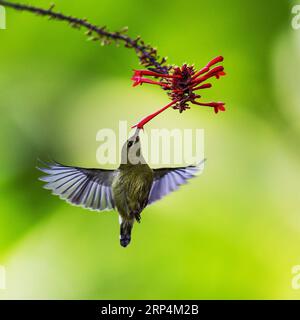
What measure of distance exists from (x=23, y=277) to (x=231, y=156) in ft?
3.81

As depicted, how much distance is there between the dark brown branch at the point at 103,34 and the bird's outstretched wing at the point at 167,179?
641 mm

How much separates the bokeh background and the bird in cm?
39

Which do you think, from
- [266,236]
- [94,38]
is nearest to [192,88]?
[94,38]

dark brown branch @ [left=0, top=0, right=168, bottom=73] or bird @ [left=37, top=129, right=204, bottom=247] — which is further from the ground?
dark brown branch @ [left=0, top=0, right=168, bottom=73]

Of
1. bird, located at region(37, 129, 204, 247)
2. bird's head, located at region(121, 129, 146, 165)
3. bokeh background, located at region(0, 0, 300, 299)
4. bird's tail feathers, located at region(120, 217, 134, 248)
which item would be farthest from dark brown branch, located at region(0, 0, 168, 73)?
bokeh background, located at region(0, 0, 300, 299)

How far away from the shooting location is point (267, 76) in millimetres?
2314

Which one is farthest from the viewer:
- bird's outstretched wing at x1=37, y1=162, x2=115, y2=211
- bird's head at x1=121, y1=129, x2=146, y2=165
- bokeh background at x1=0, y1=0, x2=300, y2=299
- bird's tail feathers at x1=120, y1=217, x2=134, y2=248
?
bokeh background at x1=0, y1=0, x2=300, y2=299

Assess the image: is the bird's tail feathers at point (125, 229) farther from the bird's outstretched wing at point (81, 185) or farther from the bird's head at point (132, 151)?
the bird's head at point (132, 151)

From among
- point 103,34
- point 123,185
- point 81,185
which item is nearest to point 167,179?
point 123,185

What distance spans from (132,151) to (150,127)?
65 cm

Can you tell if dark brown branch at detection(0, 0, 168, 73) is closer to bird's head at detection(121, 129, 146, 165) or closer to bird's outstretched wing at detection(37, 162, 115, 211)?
bird's head at detection(121, 129, 146, 165)

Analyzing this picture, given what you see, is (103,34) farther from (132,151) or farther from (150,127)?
(150,127)

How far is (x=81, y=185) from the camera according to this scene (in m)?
1.74

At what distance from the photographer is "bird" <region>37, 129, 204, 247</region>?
1688mm
